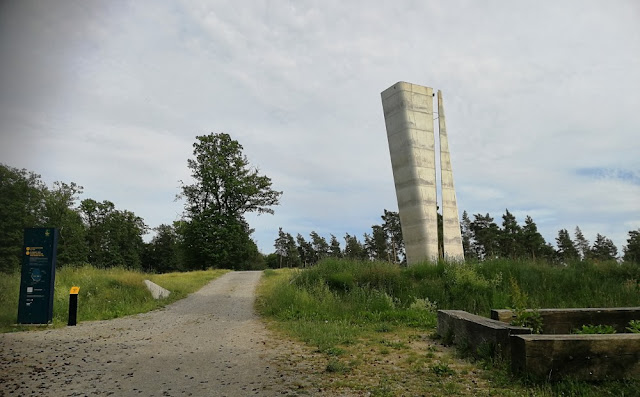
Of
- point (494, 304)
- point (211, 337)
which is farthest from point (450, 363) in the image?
point (494, 304)

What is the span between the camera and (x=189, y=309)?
1286 centimetres

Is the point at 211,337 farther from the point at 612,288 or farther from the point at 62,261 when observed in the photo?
the point at 62,261

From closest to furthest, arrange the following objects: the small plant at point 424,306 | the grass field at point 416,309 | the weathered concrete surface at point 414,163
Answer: the grass field at point 416,309, the small plant at point 424,306, the weathered concrete surface at point 414,163

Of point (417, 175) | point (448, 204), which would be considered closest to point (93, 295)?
point (417, 175)

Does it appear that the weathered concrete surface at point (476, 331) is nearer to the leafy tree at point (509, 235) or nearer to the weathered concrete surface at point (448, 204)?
the weathered concrete surface at point (448, 204)

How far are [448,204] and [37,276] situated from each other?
15.5m

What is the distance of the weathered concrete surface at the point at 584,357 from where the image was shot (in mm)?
4367

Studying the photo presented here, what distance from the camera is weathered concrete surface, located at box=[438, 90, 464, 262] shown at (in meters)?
18.0

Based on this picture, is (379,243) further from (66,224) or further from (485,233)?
(66,224)

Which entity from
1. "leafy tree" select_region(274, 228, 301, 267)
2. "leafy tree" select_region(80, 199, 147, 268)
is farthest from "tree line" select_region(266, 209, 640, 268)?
"leafy tree" select_region(80, 199, 147, 268)

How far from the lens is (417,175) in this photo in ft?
56.9

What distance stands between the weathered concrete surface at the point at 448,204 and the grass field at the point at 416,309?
14.7 feet

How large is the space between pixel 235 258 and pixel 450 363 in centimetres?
3569

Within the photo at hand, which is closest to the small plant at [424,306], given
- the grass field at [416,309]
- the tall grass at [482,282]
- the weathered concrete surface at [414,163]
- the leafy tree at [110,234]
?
the grass field at [416,309]
